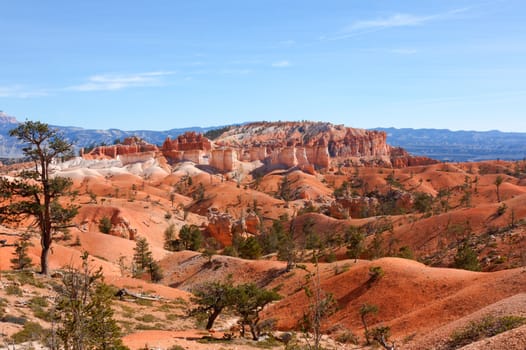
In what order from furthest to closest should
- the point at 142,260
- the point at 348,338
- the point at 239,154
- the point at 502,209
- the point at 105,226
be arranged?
the point at 239,154
the point at 105,226
the point at 502,209
the point at 142,260
the point at 348,338

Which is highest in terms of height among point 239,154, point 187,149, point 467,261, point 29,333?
point 187,149

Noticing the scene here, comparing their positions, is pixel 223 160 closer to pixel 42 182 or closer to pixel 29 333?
pixel 42 182

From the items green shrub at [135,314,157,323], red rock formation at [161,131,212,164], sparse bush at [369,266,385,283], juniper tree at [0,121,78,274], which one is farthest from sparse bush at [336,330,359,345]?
red rock formation at [161,131,212,164]

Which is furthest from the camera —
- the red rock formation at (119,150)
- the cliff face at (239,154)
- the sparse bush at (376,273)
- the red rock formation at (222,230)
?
the red rock formation at (119,150)

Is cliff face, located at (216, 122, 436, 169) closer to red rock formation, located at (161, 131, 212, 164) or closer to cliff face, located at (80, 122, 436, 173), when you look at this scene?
cliff face, located at (80, 122, 436, 173)

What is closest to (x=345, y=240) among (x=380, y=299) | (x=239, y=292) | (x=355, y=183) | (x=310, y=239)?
(x=310, y=239)

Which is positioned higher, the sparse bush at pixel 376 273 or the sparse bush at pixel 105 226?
the sparse bush at pixel 376 273

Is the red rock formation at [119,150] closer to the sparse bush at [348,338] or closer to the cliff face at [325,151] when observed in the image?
the cliff face at [325,151]

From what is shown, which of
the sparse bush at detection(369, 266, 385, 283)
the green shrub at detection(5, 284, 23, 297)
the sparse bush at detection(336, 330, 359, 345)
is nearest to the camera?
the green shrub at detection(5, 284, 23, 297)

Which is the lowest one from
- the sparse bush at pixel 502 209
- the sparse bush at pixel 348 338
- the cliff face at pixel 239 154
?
the sparse bush at pixel 348 338

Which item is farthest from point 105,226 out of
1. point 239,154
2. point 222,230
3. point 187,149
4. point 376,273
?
point 239,154

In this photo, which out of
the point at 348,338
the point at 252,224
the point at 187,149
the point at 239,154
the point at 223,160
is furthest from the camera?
the point at 239,154

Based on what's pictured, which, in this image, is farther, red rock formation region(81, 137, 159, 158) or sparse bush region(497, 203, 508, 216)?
red rock formation region(81, 137, 159, 158)

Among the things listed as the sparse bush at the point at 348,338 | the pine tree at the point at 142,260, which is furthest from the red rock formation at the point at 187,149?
the sparse bush at the point at 348,338
